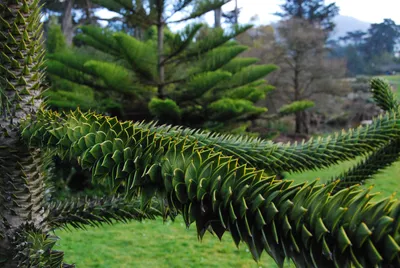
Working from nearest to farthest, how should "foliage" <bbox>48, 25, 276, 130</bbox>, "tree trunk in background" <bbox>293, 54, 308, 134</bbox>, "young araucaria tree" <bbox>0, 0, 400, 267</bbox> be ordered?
1. "young araucaria tree" <bbox>0, 0, 400, 267</bbox>
2. "foliage" <bbox>48, 25, 276, 130</bbox>
3. "tree trunk in background" <bbox>293, 54, 308, 134</bbox>

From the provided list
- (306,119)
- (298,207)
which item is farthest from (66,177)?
(306,119)

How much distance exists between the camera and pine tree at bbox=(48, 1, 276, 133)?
564 centimetres

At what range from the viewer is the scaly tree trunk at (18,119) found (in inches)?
37.3

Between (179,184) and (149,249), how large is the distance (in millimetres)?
4016

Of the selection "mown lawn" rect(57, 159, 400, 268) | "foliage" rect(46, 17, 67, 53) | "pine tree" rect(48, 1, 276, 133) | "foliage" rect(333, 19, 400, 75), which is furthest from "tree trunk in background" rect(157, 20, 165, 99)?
"foliage" rect(333, 19, 400, 75)

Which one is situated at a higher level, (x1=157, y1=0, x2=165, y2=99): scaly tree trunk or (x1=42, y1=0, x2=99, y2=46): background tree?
(x1=42, y1=0, x2=99, y2=46): background tree

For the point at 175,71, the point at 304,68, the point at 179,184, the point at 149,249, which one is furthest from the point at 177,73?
the point at 304,68

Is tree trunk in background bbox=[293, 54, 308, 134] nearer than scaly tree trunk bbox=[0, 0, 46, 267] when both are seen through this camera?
No

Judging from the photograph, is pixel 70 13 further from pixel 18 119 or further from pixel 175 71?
pixel 18 119

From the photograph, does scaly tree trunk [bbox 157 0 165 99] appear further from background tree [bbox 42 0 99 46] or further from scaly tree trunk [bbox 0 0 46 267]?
scaly tree trunk [bbox 0 0 46 267]

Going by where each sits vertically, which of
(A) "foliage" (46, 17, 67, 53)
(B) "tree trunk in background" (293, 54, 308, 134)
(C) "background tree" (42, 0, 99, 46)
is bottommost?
(B) "tree trunk in background" (293, 54, 308, 134)

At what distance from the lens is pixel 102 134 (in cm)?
82

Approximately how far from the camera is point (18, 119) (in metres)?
0.96

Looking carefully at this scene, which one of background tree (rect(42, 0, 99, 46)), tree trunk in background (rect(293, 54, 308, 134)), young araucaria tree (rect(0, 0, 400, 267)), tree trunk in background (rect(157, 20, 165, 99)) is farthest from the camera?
tree trunk in background (rect(293, 54, 308, 134))
